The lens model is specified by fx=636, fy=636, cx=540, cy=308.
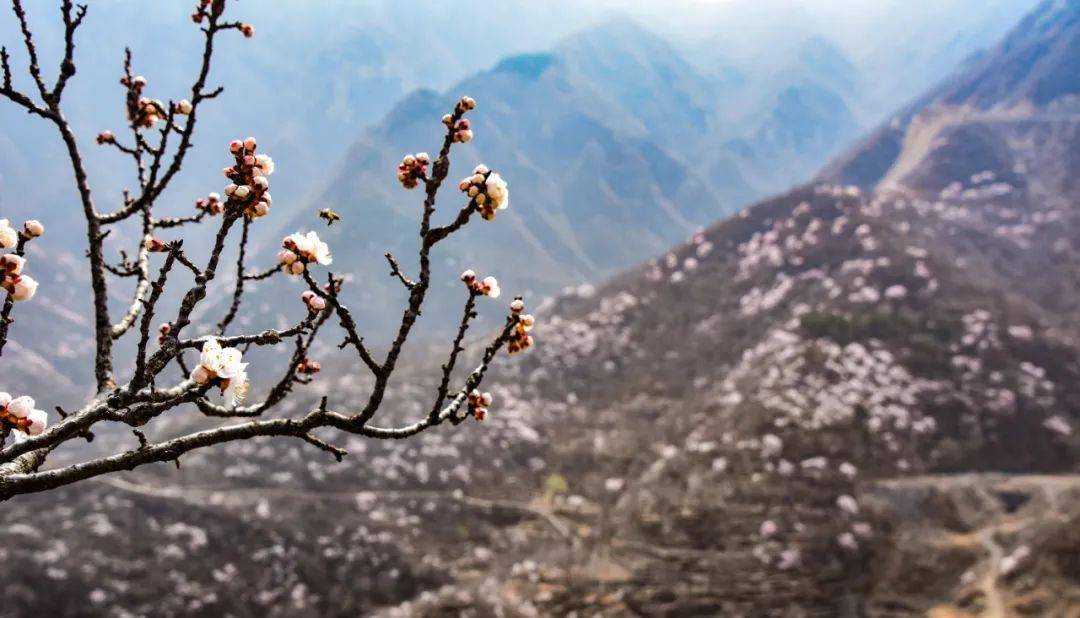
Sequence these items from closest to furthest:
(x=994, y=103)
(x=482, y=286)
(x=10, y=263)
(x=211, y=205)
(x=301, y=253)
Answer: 1. (x=10, y=263)
2. (x=301, y=253)
3. (x=482, y=286)
4. (x=211, y=205)
5. (x=994, y=103)

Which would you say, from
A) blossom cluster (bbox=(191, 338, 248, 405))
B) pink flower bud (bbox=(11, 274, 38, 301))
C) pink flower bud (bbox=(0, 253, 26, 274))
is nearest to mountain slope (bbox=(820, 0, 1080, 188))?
blossom cluster (bbox=(191, 338, 248, 405))

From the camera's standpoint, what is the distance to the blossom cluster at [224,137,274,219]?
15.7 feet

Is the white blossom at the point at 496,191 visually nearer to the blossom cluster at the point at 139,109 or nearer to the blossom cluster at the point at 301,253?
the blossom cluster at the point at 301,253

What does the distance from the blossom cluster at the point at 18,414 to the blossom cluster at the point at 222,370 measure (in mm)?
1360

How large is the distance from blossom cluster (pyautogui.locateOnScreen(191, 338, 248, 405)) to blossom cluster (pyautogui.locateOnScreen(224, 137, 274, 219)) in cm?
113

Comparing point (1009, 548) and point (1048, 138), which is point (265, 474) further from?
point (1048, 138)

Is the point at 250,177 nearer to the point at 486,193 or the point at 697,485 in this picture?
the point at 486,193

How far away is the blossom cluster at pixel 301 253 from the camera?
4688 millimetres

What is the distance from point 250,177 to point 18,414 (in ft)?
7.52

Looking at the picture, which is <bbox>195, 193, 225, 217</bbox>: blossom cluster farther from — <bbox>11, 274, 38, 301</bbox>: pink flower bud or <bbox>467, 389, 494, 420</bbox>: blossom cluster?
<bbox>467, 389, 494, 420</bbox>: blossom cluster

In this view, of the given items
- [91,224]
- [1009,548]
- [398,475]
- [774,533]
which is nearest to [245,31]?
[91,224]

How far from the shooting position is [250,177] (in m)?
4.82

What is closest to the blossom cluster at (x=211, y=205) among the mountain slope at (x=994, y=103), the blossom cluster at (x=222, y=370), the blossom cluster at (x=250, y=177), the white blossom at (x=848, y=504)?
the blossom cluster at (x=250, y=177)

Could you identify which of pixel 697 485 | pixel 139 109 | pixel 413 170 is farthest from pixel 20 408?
pixel 697 485
